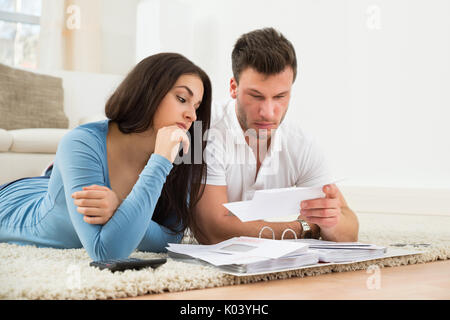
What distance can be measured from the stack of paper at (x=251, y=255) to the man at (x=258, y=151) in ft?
0.58

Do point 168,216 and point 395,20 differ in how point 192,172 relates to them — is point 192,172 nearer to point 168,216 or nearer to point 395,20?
point 168,216

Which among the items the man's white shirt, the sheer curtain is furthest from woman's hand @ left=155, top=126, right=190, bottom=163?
the sheer curtain

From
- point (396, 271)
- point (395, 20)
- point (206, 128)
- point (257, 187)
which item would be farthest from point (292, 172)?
point (395, 20)

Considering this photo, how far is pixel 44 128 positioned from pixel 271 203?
87.7 inches

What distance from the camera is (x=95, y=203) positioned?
102 cm

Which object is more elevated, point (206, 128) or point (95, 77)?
point (95, 77)

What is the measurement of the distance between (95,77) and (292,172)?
233 centimetres

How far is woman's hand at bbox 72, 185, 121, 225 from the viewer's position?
1.02 meters

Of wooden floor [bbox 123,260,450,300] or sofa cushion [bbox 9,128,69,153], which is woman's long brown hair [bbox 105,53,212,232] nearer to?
wooden floor [bbox 123,260,450,300]

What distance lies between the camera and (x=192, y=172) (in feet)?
4.37

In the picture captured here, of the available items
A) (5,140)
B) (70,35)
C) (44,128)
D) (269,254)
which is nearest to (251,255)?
(269,254)

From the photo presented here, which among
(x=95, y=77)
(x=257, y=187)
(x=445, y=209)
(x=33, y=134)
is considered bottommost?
(x=445, y=209)

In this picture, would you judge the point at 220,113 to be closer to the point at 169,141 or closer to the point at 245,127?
the point at 245,127

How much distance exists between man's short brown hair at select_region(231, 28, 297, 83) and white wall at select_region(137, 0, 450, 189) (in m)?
1.53
